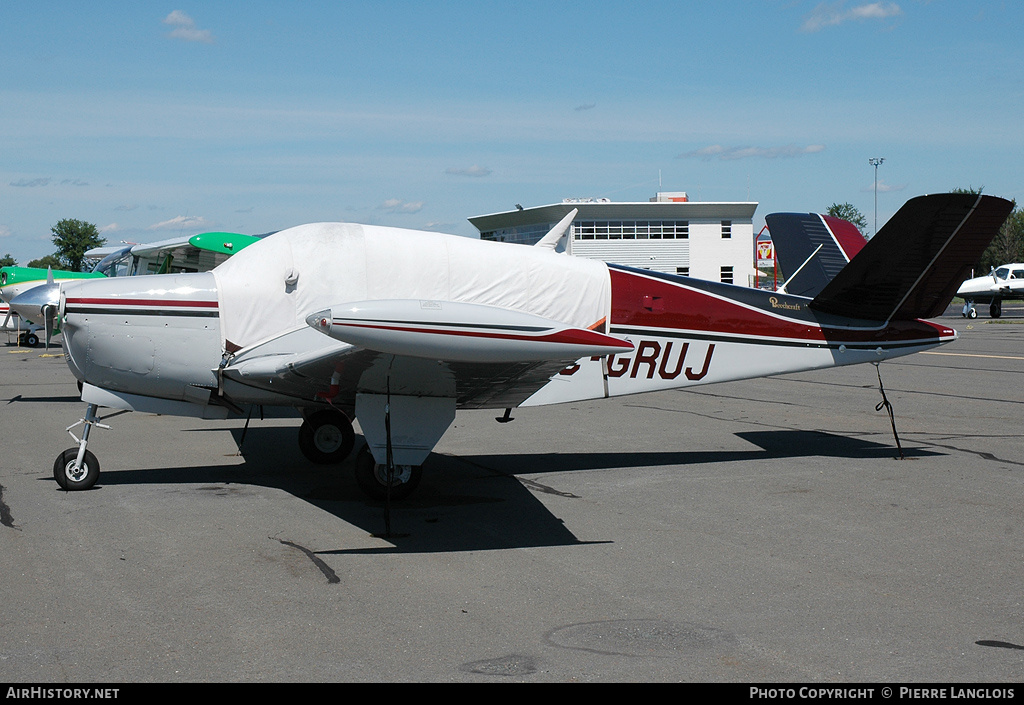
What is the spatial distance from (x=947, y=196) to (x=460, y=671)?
637cm

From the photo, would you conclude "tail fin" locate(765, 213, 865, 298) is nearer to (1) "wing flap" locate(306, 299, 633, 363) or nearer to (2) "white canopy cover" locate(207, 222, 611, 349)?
(2) "white canopy cover" locate(207, 222, 611, 349)

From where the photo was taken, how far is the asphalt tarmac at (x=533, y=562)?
4078 mm

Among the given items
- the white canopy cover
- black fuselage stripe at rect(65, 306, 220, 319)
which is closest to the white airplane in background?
the white canopy cover

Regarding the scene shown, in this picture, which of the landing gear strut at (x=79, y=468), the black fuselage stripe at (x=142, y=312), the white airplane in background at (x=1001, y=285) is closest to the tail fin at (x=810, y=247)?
the black fuselage stripe at (x=142, y=312)

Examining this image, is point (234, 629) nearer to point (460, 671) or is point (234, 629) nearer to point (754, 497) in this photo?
point (460, 671)

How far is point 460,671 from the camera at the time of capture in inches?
155

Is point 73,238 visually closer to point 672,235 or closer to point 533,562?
point 672,235

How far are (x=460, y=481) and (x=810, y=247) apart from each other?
501 centimetres

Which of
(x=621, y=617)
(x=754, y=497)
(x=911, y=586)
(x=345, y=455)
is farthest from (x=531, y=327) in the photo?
(x=345, y=455)

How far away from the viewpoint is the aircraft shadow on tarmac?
6.46 metres

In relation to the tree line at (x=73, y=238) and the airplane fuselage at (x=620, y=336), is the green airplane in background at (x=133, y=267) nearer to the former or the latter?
the airplane fuselage at (x=620, y=336)

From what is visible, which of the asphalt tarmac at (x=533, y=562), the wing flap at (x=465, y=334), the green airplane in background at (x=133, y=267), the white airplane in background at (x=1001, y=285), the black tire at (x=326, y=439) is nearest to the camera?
the asphalt tarmac at (x=533, y=562)

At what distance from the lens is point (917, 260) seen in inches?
336

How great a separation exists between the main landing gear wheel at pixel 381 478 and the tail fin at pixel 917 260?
15.2ft
